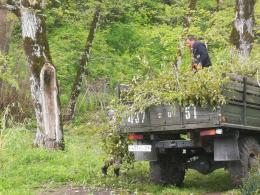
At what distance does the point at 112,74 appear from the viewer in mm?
24234

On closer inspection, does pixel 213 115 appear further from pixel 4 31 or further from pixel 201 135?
pixel 4 31

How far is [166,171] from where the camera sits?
1053 cm

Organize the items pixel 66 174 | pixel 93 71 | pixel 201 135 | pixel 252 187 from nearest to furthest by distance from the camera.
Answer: pixel 252 187, pixel 201 135, pixel 66 174, pixel 93 71

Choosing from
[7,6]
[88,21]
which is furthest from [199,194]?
[88,21]

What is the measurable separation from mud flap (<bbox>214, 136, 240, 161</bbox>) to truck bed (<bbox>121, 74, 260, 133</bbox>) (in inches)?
12.5

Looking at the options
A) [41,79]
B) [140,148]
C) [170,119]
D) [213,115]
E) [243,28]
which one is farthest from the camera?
[243,28]

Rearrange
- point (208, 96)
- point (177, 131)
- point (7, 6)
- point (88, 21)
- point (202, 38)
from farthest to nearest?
point (88, 21) < point (202, 38) < point (7, 6) < point (177, 131) < point (208, 96)

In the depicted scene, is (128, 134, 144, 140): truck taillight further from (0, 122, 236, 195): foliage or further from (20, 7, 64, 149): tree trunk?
(20, 7, 64, 149): tree trunk

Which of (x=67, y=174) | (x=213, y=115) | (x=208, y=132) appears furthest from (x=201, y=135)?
(x=67, y=174)

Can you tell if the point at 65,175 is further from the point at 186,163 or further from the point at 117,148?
the point at 186,163

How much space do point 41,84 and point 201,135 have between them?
5.52 metres

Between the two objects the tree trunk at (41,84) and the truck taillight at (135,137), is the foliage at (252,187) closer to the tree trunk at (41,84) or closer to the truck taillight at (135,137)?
the truck taillight at (135,137)

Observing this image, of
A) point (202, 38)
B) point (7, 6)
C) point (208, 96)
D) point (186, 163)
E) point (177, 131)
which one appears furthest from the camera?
point (202, 38)

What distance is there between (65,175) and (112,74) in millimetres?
13608
